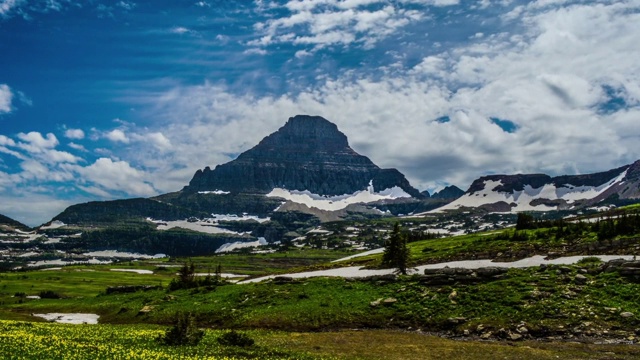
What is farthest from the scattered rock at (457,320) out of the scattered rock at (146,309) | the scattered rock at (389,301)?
the scattered rock at (146,309)

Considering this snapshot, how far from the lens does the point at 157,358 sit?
83.3 feet

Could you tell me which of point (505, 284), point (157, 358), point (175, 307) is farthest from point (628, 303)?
point (175, 307)

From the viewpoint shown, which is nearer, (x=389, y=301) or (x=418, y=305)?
(x=418, y=305)

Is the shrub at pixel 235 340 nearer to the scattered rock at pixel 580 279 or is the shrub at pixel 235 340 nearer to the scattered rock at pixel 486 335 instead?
the scattered rock at pixel 486 335

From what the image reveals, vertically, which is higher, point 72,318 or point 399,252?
point 399,252

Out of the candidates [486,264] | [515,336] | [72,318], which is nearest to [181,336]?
[515,336]

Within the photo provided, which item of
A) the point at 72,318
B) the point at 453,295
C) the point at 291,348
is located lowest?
the point at 72,318

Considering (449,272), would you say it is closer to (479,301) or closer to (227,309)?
(479,301)

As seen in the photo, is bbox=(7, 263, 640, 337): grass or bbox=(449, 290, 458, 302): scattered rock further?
bbox=(449, 290, 458, 302): scattered rock

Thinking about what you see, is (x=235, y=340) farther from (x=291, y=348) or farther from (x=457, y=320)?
(x=457, y=320)

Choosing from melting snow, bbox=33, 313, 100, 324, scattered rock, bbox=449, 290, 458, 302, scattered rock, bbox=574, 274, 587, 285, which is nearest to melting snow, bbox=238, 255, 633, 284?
scattered rock, bbox=574, 274, 587, 285

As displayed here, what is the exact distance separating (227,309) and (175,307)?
326 inches

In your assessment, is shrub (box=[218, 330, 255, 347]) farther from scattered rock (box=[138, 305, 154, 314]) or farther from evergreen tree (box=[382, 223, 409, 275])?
evergreen tree (box=[382, 223, 409, 275])

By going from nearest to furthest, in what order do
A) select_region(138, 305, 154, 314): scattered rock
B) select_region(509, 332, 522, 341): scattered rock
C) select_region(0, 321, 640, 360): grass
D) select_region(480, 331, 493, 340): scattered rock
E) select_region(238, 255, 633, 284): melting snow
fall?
select_region(0, 321, 640, 360): grass → select_region(509, 332, 522, 341): scattered rock → select_region(480, 331, 493, 340): scattered rock → select_region(138, 305, 154, 314): scattered rock → select_region(238, 255, 633, 284): melting snow
